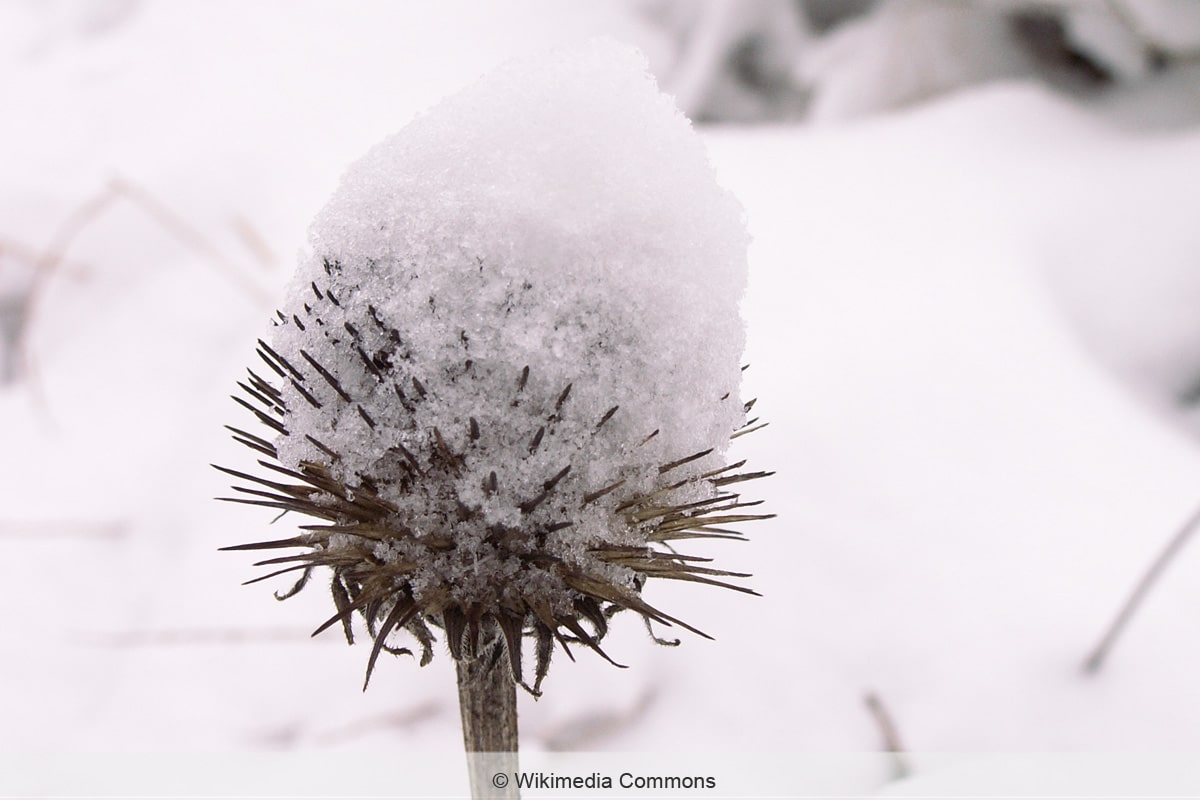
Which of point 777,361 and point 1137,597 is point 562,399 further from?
point 777,361

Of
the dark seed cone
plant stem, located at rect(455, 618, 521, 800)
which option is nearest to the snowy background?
plant stem, located at rect(455, 618, 521, 800)

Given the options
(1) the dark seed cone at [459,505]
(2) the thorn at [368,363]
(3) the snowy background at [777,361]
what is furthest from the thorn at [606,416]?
(3) the snowy background at [777,361]

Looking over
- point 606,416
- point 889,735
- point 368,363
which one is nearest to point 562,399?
point 606,416

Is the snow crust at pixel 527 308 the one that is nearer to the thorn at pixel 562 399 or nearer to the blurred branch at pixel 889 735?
the thorn at pixel 562 399

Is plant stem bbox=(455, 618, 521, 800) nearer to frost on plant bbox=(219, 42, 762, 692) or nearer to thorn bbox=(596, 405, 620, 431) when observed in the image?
frost on plant bbox=(219, 42, 762, 692)

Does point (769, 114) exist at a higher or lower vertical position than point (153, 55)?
lower

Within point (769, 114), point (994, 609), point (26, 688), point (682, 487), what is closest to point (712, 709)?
point (994, 609)

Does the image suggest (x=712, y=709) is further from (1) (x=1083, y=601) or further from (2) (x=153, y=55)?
(2) (x=153, y=55)
